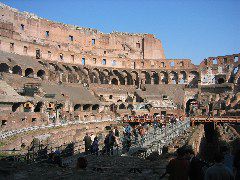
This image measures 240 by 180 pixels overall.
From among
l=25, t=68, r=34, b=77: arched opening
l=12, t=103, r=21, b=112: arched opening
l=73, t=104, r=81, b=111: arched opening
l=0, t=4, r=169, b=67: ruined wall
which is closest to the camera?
l=12, t=103, r=21, b=112: arched opening

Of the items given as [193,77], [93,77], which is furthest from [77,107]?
[193,77]

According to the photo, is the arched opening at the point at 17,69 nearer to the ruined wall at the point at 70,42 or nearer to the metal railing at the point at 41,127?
the ruined wall at the point at 70,42

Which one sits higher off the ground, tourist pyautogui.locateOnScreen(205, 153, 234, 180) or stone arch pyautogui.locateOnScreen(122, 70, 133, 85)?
stone arch pyautogui.locateOnScreen(122, 70, 133, 85)

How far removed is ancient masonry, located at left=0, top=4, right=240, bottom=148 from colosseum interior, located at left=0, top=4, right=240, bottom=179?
4.5 inches

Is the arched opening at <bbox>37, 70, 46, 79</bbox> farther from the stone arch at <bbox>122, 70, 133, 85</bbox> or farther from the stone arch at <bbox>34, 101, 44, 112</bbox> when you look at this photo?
the stone arch at <bbox>122, 70, 133, 85</bbox>

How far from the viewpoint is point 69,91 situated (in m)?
45.4

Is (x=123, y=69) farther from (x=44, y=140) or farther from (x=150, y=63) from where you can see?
(x=44, y=140)

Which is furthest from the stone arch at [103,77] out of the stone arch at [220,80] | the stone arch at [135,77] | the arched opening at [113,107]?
the stone arch at [220,80]

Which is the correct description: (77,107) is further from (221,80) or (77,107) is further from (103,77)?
(221,80)

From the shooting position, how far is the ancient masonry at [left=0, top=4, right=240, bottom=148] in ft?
117

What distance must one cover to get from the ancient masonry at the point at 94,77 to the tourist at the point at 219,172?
69.0 feet

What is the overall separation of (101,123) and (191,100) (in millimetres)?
29328

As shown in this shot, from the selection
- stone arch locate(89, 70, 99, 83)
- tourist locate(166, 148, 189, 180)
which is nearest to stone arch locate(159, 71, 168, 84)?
stone arch locate(89, 70, 99, 83)

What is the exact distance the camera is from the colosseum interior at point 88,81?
30797 millimetres
